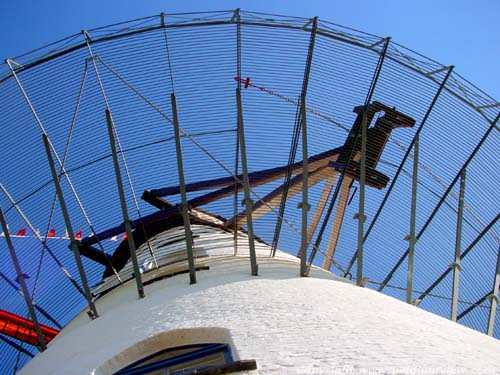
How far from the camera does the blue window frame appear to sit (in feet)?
27.3

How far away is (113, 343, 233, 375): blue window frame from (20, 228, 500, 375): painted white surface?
131mm

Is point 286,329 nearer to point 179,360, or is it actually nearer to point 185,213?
point 179,360

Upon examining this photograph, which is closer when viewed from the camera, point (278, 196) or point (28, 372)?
point (28, 372)

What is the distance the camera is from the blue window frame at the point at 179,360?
8.33 m

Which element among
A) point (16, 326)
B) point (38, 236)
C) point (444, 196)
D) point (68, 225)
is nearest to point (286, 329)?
point (68, 225)

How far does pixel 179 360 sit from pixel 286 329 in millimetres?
1533

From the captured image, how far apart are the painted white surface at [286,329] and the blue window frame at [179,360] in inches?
5.2

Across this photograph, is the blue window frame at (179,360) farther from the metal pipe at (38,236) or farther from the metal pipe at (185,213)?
the metal pipe at (38,236)

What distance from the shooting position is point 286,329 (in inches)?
318

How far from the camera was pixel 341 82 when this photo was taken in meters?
15.1

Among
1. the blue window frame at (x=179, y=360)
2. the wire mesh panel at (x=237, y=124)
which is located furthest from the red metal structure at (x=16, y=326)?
the blue window frame at (x=179, y=360)

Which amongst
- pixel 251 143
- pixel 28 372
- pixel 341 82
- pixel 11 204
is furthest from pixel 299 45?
Result: pixel 28 372

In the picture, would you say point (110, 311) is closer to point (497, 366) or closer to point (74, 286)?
point (74, 286)

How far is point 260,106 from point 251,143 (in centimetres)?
91
